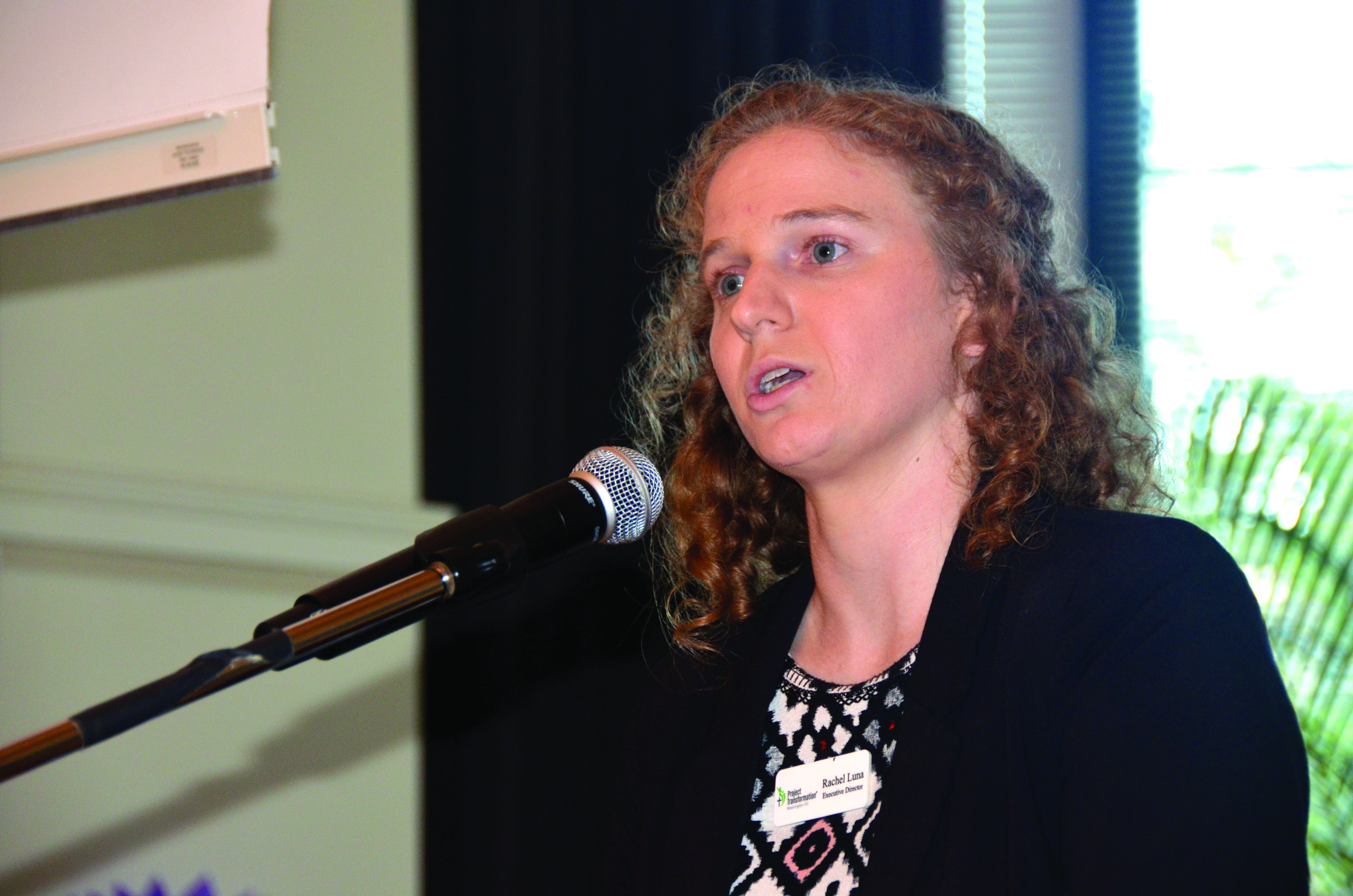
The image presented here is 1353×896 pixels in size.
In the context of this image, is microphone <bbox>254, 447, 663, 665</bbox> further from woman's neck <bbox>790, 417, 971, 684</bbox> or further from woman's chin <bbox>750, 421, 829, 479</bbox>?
woman's neck <bbox>790, 417, 971, 684</bbox>

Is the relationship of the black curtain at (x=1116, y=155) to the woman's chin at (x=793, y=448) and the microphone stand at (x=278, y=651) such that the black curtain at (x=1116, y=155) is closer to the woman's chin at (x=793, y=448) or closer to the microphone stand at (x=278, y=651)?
the woman's chin at (x=793, y=448)

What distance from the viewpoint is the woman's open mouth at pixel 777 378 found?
55.4 inches

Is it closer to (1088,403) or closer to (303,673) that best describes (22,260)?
(303,673)

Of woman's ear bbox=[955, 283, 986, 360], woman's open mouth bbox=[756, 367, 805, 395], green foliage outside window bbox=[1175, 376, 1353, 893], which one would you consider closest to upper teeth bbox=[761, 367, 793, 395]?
woman's open mouth bbox=[756, 367, 805, 395]

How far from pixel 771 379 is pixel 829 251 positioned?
0.17m

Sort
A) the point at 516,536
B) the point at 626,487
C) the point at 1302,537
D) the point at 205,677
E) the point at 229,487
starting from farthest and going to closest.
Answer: the point at 229,487, the point at 1302,537, the point at 626,487, the point at 516,536, the point at 205,677

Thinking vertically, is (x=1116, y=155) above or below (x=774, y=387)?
above

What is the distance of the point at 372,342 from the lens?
9.07 feet

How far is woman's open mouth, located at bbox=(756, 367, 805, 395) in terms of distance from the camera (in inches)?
55.4

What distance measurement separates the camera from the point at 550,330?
2.50 m

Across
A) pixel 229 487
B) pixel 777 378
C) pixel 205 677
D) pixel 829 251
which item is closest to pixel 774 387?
pixel 777 378

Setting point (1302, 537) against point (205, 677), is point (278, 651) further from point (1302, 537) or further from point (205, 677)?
point (1302, 537)

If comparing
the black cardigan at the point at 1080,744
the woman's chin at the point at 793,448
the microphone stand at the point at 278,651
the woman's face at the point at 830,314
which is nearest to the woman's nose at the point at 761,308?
the woman's face at the point at 830,314

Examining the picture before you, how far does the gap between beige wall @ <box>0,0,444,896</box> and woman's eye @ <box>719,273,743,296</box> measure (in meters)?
1.24
